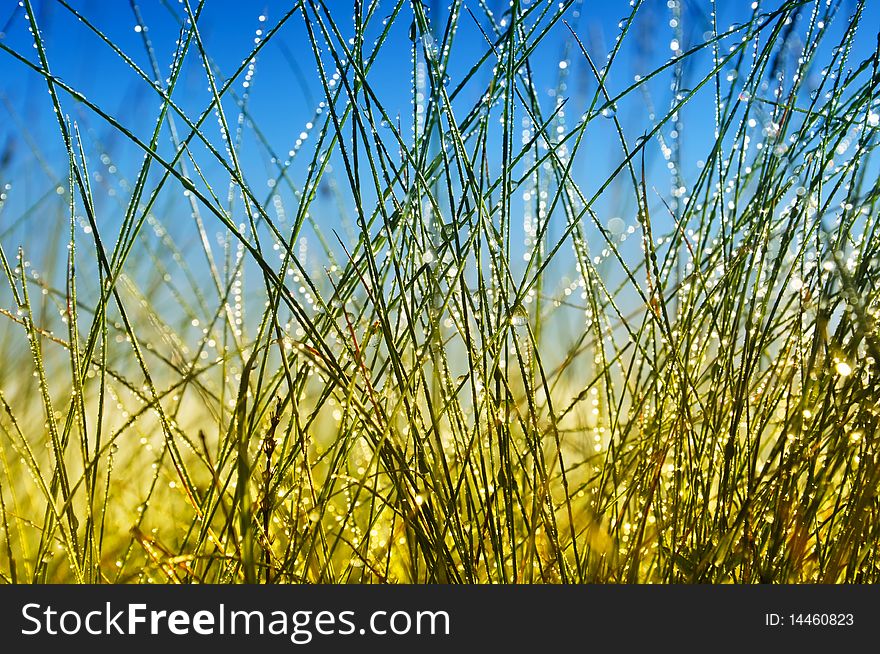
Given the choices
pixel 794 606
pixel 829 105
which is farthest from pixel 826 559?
pixel 829 105

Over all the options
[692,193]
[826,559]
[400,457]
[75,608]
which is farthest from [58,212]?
[826,559]

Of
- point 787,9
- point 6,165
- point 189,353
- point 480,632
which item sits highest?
point 6,165

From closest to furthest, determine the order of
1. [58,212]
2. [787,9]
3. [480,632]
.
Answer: [480,632], [787,9], [58,212]

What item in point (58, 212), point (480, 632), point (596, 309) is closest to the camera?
point (480, 632)

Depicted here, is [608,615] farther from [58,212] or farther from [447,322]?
[58,212]

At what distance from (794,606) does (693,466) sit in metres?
0.18

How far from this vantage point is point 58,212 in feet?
4.27

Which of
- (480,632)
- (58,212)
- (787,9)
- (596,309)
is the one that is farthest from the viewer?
(58,212)

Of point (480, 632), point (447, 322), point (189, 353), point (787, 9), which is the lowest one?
point (480, 632)

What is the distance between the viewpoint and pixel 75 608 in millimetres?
689

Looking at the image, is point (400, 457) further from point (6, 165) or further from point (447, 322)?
point (6, 165)

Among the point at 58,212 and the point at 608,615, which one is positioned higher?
the point at 58,212

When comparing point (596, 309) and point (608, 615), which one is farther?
point (596, 309)

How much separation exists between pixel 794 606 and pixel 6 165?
3.88 ft
